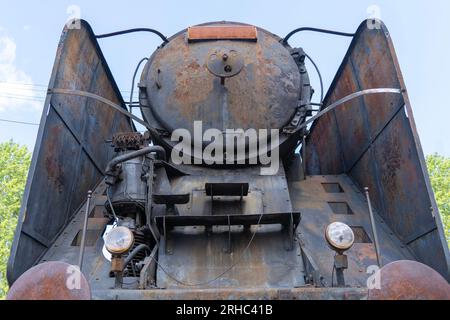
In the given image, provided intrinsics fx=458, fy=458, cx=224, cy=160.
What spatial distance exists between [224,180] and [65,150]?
151 cm

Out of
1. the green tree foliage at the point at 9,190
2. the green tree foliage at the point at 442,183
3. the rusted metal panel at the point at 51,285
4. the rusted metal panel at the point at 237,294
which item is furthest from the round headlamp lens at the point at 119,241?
the green tree foliage at the point at 442,183

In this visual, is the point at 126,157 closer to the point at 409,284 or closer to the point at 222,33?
the point at 222,33

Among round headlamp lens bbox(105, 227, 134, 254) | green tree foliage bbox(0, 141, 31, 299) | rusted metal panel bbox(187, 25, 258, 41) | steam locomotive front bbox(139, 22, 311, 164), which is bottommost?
round headlamp lens bbox(105, 227, 134, 254)

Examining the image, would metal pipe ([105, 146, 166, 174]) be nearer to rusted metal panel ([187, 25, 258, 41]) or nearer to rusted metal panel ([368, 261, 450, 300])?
rusted metal panel ([187, 25, 258, 41])

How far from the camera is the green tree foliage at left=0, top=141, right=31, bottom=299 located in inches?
543

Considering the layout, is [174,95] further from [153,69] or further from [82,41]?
[82,41]

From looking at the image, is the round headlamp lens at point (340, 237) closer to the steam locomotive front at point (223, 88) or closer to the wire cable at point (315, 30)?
the steam locomotive front at point (223, 88)

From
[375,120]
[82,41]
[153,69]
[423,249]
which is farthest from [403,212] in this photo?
[82,41]

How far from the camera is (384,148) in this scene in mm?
4441

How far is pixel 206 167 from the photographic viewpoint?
13.9 ft

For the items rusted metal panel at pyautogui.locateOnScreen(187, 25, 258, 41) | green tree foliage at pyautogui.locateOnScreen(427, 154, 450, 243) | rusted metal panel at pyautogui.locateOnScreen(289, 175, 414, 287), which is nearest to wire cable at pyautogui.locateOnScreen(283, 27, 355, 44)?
rusted metal panel at pyautogui.locateOnScreen(187, 25, 258, 41)

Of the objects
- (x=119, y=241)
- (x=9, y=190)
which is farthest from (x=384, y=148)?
(x=9, y=190)

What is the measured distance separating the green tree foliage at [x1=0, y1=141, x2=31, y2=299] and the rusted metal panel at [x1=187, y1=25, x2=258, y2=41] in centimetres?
1135

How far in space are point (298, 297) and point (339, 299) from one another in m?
0.22
